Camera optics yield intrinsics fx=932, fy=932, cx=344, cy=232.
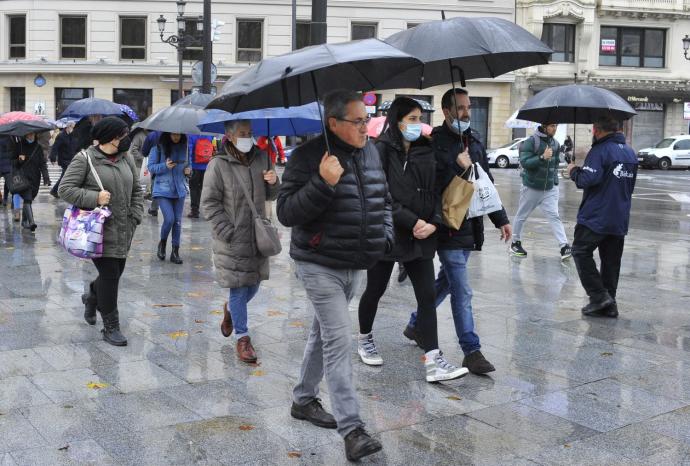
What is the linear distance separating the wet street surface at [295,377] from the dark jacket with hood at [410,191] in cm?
88

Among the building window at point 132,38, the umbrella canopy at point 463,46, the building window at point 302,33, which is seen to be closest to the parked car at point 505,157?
the building window at point 302,33

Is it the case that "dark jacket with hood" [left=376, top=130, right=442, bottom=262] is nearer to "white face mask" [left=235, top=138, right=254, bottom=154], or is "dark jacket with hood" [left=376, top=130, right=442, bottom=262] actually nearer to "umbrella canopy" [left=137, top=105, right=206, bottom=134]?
"white face mask" [left=235, top=138, right=254, bottom=154]

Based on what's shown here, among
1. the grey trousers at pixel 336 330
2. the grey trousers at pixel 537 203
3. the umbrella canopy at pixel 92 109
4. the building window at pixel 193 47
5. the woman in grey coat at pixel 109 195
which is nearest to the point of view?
the grey trousers at pixel 336 330

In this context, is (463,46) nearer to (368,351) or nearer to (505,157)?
(368,351)

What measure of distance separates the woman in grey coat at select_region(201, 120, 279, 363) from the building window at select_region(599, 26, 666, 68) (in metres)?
43.1

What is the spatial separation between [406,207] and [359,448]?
1.81 metres

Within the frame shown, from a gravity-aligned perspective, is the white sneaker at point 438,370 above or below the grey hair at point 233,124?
below

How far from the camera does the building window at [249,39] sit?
4197 cm

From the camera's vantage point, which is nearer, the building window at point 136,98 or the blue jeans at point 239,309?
the blue jeans at point 239,309

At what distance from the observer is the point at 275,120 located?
7.22 metres

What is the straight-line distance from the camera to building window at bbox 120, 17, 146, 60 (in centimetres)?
4150

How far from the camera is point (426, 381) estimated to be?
596cm

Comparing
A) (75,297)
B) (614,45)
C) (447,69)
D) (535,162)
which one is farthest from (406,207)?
(614,45)

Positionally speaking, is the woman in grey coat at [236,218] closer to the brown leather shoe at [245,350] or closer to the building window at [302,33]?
the brown leather shoe at [245,350]
